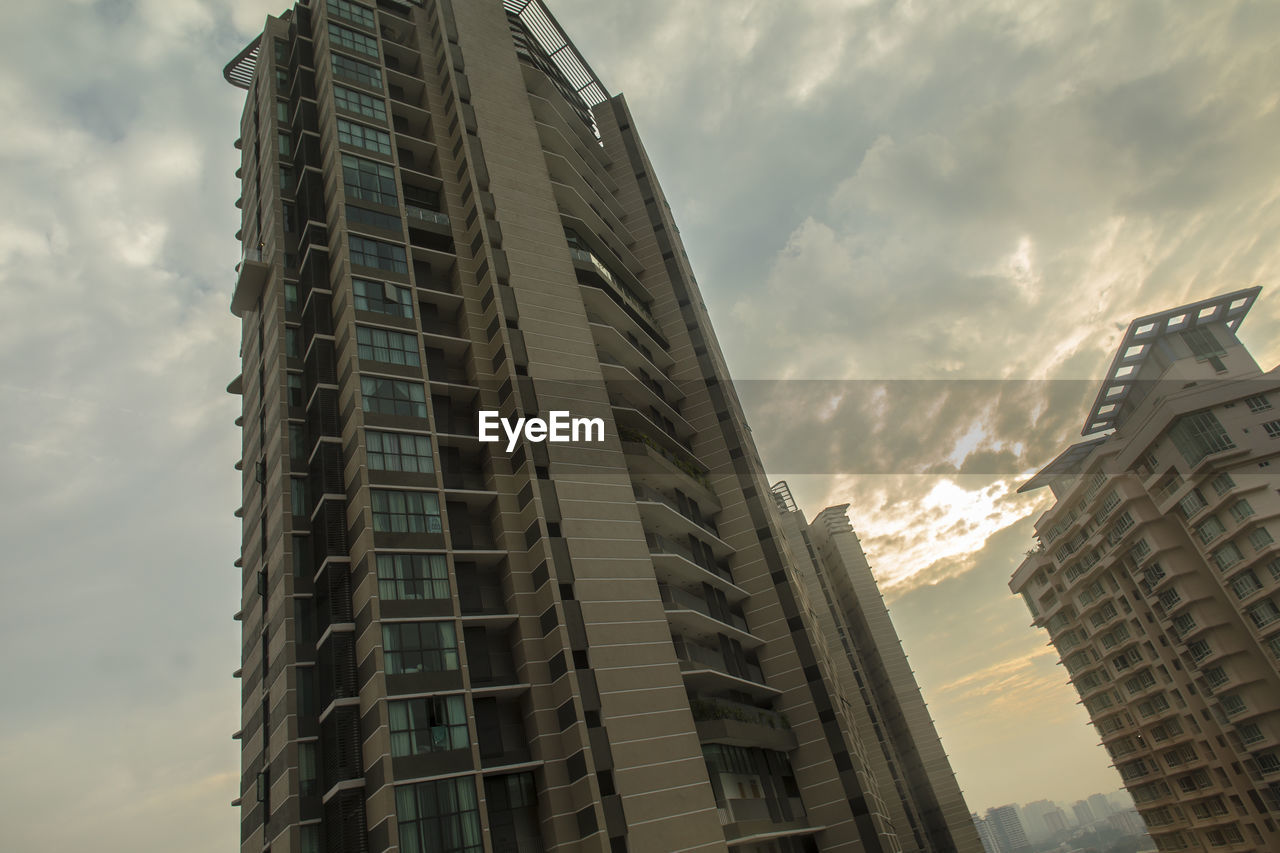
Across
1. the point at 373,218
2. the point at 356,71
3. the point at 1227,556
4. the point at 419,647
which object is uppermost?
the point at 356,71

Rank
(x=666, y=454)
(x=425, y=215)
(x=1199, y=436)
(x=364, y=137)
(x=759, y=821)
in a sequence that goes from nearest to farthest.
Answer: (x=759, y=821)
(x=425, y=215)
(x=666, y=454)
(x=364, y=137)
(x=1199, y=436)

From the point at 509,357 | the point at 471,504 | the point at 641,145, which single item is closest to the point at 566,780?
the point at 471,504

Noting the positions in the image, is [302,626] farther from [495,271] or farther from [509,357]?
[495,271]

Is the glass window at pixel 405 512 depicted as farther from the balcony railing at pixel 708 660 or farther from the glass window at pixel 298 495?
the balcony railing at pixel 708 660

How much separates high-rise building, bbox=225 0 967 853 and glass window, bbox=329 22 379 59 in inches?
11.5

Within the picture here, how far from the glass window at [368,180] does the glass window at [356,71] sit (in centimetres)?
859

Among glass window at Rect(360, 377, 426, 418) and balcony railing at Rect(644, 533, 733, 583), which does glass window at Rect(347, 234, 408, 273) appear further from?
balcony railing at Rect(644, 533, 733, 583)

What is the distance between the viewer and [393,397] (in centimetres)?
4300

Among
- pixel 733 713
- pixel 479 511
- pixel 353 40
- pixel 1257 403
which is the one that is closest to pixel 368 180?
pixel 353 40

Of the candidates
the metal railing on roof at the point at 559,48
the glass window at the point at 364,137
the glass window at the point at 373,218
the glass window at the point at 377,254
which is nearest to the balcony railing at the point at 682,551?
the glass window at the point at 377,254

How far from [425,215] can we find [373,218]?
3664 millimetres

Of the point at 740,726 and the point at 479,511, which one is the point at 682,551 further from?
the point at 479,511

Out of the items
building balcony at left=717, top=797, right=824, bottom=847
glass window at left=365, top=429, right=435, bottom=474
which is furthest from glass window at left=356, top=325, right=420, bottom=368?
building balcony at left=717, top=797, right=824, bottom=847

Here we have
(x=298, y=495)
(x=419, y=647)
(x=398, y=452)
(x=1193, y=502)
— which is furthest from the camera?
(x=1193, y=502)
